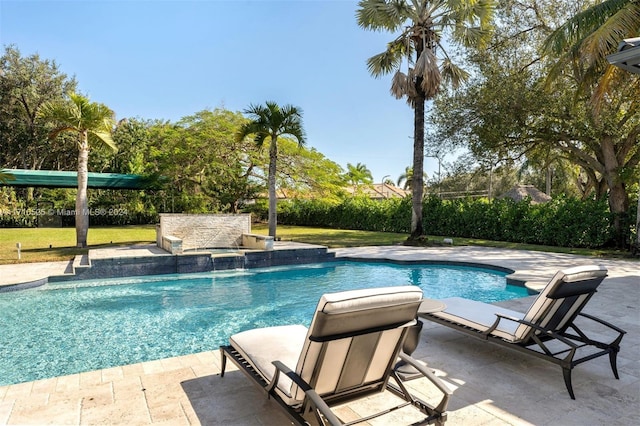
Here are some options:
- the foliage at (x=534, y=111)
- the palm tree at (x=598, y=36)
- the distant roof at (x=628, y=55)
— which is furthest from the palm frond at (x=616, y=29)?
the distant roof at (x=628, y=55)

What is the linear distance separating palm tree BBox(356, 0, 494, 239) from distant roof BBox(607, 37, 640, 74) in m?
11.2

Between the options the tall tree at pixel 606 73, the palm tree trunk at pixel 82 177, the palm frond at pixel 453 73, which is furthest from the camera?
the palm frond at pixel 453 73

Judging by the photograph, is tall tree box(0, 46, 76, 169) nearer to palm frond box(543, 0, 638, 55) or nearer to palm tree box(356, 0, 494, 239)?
palm tree box(356, 0, 494, 239)

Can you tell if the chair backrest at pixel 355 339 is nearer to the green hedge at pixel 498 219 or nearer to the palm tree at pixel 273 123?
the palm tree at pixel 273 123

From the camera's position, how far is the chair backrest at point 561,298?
11.4ft

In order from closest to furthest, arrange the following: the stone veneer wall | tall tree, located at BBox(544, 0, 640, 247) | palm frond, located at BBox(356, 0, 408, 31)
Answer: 1. tall tree, located at BBox(544, 0, 640, 247)
2. the stone veneer wall
3. palm frond, located at BBox(356, 0, 408, 31)

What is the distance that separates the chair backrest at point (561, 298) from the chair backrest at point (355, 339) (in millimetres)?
1662

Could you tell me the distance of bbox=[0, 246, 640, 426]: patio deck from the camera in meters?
2.94

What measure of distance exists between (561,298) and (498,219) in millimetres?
15889

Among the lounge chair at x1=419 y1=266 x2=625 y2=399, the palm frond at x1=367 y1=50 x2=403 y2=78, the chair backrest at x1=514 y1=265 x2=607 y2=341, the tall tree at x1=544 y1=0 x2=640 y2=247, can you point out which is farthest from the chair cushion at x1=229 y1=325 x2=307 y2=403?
the palm frond at x1=367 y1=50 x2=403 y2=78

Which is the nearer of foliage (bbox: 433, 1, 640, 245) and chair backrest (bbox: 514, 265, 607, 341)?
chair backrest (bbox: 514, 265, 607, 341)

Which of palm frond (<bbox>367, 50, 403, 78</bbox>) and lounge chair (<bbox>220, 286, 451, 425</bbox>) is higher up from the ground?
palm frond (<bbox>367, 50, 403, 78</bbox>)

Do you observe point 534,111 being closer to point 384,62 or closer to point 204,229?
point 384,62

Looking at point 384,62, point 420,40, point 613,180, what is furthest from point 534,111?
point 384,62
